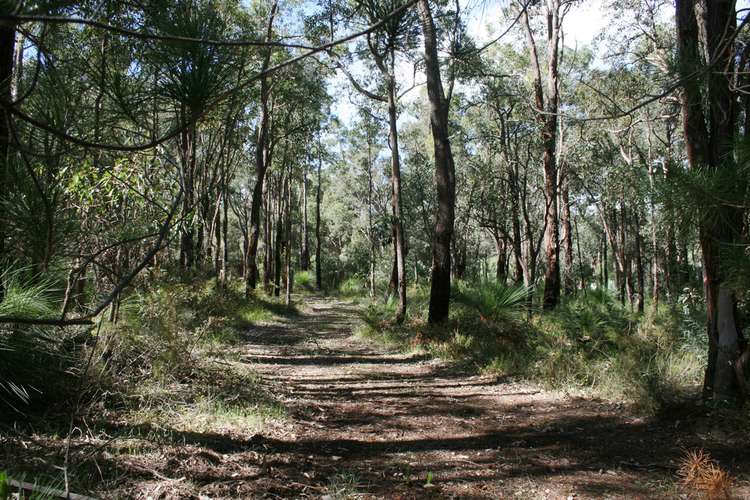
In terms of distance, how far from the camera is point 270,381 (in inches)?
233

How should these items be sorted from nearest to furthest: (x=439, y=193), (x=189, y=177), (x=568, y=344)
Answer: (x=189, y=177), (x=568, y=344), (x=439, y=193)

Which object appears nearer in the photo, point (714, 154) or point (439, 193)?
point (714, 154)

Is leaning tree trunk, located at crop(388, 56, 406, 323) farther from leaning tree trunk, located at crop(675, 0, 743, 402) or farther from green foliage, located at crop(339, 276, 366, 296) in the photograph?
green foliage, located at crop(339, 276, 366, 296)

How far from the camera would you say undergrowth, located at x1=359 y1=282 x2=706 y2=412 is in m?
4.88

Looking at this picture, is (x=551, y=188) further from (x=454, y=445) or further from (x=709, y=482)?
(x=709, y=482)

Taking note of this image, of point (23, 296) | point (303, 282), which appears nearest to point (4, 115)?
point (23, 296)

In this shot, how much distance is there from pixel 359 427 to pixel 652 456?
233 centimetres

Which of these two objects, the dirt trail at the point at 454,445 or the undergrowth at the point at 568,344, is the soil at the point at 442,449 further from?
the undergrowth at the point at 568,344

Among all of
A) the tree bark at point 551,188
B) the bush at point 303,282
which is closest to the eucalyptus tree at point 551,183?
the tree bark at point 551,188

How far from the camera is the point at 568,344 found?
24.3 feet

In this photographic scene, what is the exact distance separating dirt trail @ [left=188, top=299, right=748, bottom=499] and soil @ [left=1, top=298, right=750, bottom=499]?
11mm

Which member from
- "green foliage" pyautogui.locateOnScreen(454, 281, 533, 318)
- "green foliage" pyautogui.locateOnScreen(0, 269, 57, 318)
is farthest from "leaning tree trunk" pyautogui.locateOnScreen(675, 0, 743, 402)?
"green foliage" pyautogui.locateOnScreen(454, 281, 533, 318)

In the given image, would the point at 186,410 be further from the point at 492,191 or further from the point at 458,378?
the point at 492,191

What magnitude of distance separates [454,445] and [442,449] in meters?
0.16
